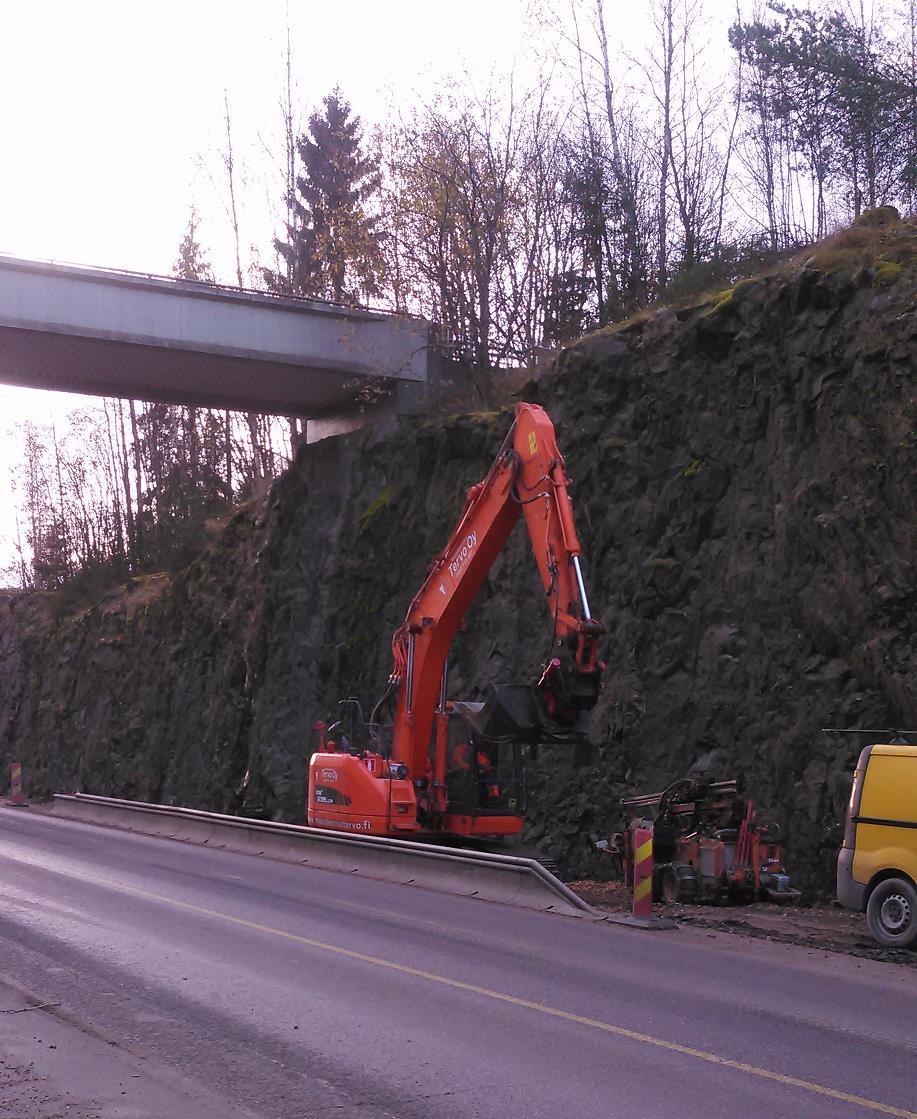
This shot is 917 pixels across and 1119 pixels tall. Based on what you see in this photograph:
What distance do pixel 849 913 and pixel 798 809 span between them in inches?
72.3

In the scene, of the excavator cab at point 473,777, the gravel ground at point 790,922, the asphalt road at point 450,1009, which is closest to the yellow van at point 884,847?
the gravel ground at point 790,922

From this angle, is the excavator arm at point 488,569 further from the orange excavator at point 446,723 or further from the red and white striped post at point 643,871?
the red and white striped post at point 643,871

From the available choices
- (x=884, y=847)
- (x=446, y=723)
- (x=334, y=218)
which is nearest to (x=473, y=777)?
(x=446, y=723)

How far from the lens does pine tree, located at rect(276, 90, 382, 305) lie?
30562 mm

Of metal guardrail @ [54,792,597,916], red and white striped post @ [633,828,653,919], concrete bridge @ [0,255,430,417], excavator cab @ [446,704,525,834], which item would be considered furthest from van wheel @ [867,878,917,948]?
concrete bridge @ [0,255,430,417]

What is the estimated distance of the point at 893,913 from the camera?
12445 millimetres

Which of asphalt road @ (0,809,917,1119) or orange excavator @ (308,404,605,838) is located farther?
orange excavator @ (308,404,605,838)

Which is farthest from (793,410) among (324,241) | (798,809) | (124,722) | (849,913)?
(124,722)

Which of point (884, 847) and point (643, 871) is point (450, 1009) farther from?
point (884, 847)

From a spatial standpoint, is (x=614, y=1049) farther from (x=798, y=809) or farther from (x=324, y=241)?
(x=324, y=241)

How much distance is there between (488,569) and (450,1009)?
9127 millimetres

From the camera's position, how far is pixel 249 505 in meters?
36.0

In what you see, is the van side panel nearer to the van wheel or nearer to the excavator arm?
the van wheel

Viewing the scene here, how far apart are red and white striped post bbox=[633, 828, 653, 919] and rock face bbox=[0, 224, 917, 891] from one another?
349cm
